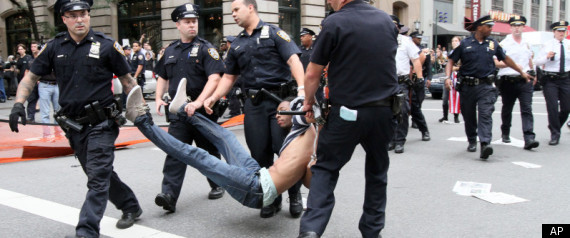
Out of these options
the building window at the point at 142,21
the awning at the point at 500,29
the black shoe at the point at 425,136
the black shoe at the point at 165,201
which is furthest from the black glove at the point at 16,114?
the awning at the point at 500,29

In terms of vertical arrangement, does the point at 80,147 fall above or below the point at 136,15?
below

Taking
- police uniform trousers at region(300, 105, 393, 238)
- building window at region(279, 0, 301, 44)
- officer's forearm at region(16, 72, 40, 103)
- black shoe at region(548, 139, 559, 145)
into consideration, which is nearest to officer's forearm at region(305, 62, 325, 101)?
police uniform trousers at region(300, 105, 393, 238)

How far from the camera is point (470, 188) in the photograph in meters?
5.19

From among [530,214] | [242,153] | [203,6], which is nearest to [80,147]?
[242,153]

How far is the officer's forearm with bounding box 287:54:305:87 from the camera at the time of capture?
4168 millimetres

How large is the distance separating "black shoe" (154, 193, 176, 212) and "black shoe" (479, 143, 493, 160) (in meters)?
4.07

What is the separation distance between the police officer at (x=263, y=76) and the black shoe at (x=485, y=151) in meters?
3.24

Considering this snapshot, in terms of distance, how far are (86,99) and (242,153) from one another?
1.24 m

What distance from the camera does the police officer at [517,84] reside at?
7543 millimetres

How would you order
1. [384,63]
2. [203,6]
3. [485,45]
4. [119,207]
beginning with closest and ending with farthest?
[384,63] < [119,207] < [485,45] < [203,6]

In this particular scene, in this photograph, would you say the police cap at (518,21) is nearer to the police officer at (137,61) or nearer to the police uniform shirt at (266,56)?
the police uniform shirt at (266,56)

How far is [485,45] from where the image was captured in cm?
681

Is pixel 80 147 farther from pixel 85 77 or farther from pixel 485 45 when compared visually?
pixel 485 45

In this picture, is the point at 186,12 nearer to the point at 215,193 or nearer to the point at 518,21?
the point at 215,193
